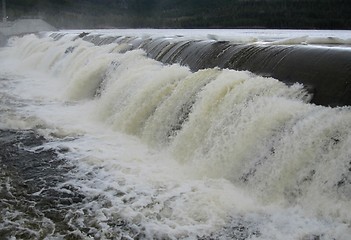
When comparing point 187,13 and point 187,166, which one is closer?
point 187,166

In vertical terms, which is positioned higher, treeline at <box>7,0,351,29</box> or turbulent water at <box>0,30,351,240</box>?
treeline at <box>7,0,351,29</box>

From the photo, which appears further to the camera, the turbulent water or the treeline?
the treeline

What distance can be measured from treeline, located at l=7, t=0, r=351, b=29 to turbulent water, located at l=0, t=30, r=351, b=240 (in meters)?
38.4

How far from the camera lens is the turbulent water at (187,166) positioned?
15.4 feet

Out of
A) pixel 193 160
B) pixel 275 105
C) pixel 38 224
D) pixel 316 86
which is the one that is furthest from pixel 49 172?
pixel 316 86

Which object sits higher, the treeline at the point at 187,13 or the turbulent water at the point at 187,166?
the treeline at the point at 187,13

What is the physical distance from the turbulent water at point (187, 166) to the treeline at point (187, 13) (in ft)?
126

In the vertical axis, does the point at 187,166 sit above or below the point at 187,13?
below

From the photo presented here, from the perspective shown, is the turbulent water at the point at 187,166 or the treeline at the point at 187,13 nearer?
the turbulent water at the point at 187,166

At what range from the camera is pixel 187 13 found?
83375mm

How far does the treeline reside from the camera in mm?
48875

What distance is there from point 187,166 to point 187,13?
3155 inches

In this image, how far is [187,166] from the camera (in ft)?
21.7

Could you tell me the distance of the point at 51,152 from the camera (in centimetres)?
725
